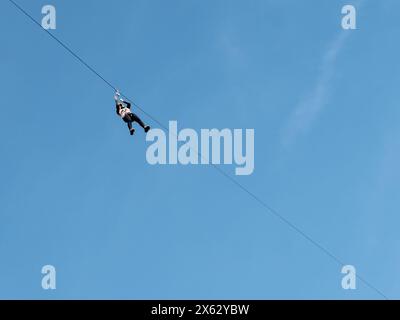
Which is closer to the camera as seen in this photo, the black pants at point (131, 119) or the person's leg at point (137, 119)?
the person's leg at point (137, 119)

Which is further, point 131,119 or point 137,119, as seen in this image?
point 131,119

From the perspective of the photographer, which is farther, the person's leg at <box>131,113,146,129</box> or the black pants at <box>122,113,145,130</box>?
the black pants at <box>122,113,145,130</box>
